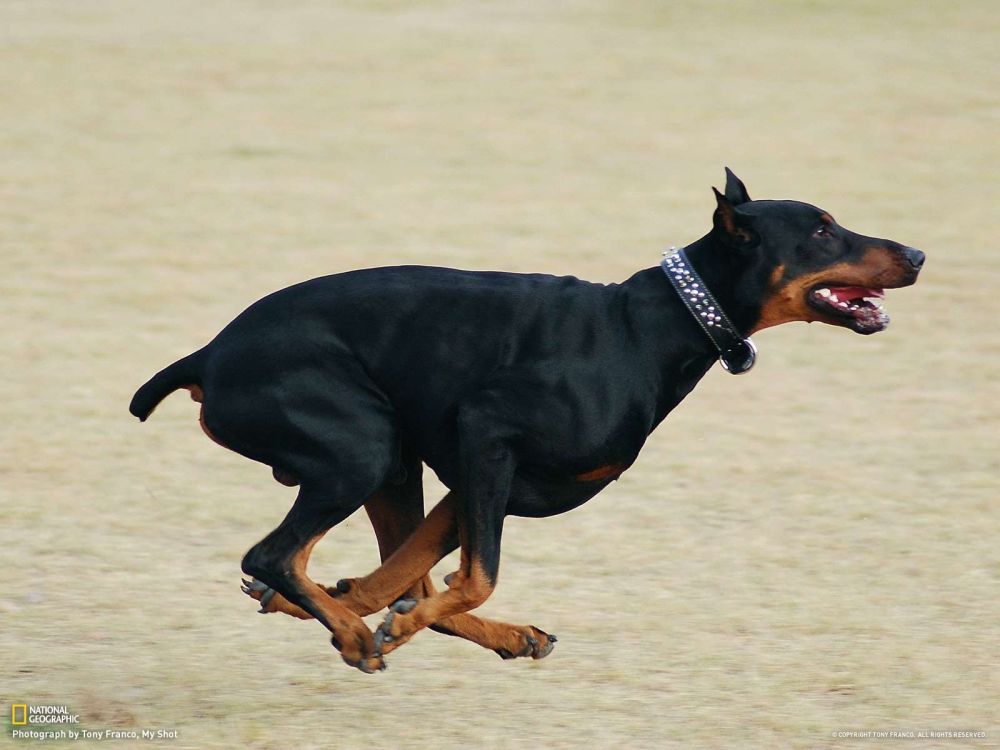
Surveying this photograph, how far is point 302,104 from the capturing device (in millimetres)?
18422

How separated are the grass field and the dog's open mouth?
1.38m

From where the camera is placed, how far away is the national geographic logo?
17.6 ft

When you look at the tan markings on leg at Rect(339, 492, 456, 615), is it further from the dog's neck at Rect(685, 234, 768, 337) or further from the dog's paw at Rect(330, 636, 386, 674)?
the dog's neck at Rect(685, 234, 768, 337)

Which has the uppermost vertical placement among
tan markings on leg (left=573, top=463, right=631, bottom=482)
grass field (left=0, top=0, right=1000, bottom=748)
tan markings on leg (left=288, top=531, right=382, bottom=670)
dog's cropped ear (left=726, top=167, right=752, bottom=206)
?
dog's cropped ear (left=726, top=167, right=752, bottom=206)

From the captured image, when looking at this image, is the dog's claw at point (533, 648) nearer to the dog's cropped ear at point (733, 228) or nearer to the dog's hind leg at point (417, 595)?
the dog's hind leg at point (417, 595)

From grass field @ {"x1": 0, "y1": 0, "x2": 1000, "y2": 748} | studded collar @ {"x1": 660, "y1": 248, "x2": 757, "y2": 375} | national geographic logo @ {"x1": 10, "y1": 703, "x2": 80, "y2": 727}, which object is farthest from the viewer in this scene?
grass field @ {"x1": 0, "y1": 0, "x2": 1000, "y2": 748}

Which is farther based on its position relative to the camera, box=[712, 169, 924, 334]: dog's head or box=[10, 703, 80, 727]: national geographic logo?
box=[10, 703, 80, 727]: national geographic logo

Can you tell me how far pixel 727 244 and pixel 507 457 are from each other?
0.98 metres

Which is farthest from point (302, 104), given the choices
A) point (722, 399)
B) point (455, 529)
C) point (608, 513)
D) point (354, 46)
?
point (455, 529)

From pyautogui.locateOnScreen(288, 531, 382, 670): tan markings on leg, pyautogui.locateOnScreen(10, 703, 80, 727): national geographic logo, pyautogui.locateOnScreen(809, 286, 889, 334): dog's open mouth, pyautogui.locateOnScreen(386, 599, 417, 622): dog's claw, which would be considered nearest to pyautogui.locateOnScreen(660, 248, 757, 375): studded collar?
pyautogui.locateOnScreen(809, 286, 889, 334): dog's open mouth

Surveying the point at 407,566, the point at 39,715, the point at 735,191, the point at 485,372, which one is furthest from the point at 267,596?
the point at 735,191

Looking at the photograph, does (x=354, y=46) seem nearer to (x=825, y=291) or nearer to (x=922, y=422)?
(x=922, y=422)

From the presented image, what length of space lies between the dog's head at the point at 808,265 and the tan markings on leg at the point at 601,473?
2.12 feet

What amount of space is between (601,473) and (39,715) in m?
2.01
